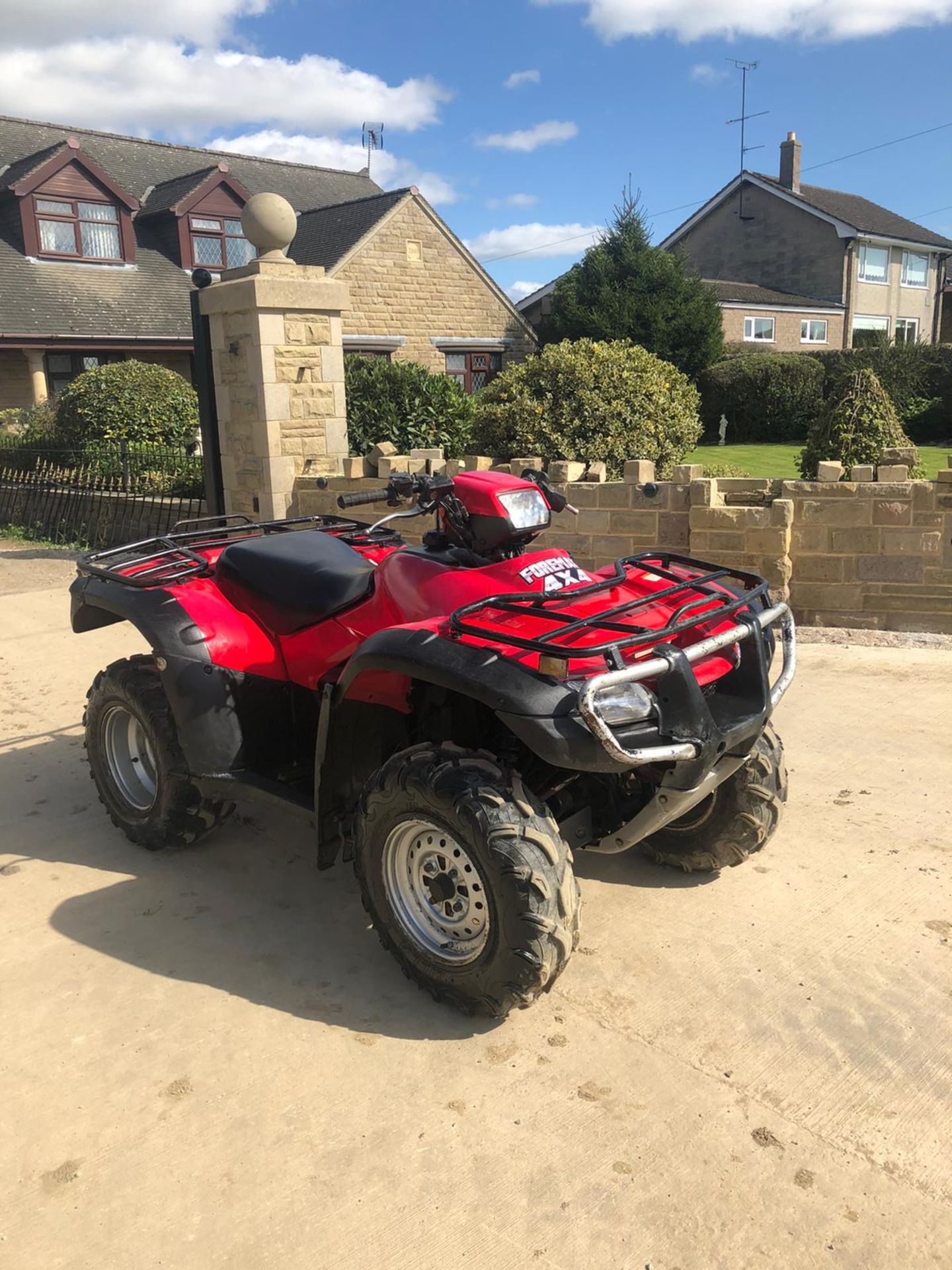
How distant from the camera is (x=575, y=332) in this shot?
2580cm

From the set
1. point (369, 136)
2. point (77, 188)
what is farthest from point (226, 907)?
point (369, 136)

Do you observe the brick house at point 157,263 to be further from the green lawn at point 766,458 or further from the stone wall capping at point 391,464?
the stone wall capping at point 391,464

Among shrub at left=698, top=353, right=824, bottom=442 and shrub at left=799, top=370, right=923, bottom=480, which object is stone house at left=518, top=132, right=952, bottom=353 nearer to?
shrub at left=698, top=353, right=824, bottom=442

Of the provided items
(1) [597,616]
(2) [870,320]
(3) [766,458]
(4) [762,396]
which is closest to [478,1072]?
(1) [597,616]

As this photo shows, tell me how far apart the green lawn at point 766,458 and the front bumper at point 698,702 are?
13109 millimetres

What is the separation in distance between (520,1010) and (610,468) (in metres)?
6.68

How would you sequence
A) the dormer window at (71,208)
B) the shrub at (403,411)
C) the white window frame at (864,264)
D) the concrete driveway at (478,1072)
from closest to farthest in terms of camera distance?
the concrete driveway at (478,1072)
the shrub at (403,411)
the dormer window at (71,208)
the white window frame at (864,264)

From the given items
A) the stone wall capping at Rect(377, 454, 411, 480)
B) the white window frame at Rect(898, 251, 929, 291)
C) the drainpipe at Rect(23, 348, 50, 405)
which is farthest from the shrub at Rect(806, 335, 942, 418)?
the stone wall capping at Rect(377, 454, 411, 480)

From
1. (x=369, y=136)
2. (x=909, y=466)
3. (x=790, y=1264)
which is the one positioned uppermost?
(x=369, y=136)

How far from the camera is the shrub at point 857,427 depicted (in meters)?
9.66

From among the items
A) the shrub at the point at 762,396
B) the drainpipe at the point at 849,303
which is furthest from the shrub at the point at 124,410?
the drainpipe at the point at 849,303

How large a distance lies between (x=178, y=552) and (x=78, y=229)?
2202 centimetres

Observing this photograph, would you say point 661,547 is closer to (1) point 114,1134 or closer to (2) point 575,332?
(1) point 114,1134

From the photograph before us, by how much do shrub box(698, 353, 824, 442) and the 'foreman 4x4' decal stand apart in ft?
80.6
